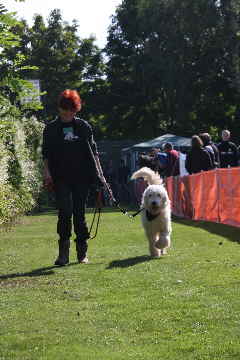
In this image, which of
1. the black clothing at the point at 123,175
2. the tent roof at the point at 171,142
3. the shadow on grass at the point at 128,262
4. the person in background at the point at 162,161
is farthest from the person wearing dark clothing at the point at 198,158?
the black clothing at the point at 123,175

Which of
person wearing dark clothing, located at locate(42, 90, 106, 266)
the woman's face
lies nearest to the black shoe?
person wearing dark clothing, located at locate(42, 90, 106, 266)

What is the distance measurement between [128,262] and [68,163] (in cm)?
135

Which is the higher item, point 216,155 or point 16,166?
point 216,155

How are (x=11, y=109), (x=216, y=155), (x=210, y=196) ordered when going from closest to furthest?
1. (x=11, y=109)
2. (x=210, y=196)
3. (x=216, y=155)

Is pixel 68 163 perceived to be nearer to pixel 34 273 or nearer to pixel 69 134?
pixel 69 134

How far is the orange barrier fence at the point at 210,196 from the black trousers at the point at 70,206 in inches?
186

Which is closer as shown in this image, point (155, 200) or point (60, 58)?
point (155, 200)

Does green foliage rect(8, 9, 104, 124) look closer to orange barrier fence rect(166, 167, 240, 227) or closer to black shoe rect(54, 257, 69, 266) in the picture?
orange barrier fence rect(166, 167, 240, 227)

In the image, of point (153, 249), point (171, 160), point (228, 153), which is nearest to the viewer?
point (153, 249)

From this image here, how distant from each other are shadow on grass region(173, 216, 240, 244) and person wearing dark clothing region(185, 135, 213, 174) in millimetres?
1498

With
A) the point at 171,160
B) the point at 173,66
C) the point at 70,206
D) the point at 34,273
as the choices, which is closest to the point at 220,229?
the point at 70,206

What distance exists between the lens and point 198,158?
63.5 feet

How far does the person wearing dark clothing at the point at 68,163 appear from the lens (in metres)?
10.2

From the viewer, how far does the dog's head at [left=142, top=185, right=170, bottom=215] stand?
1109 cm
